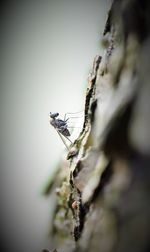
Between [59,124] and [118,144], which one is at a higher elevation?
[59,124]

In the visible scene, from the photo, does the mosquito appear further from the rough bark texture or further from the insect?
the rough bark texture

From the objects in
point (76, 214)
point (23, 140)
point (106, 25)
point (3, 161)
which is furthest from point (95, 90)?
point (3, 161)

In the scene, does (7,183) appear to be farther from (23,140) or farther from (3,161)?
(23,140)

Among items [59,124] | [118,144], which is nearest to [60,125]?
[59,124]

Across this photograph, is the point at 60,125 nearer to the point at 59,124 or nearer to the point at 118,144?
the point at 59,124

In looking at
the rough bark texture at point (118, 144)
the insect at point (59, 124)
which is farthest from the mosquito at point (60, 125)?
the rough bark texture at point (118, 144)

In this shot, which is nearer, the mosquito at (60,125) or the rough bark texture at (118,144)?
the rough bark texture at (118,144)

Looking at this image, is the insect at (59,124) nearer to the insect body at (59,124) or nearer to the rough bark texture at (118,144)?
the insect body at (59,124)

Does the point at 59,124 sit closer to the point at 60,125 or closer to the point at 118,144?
the point at 60,125

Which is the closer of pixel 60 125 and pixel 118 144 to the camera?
pixel 118 144
